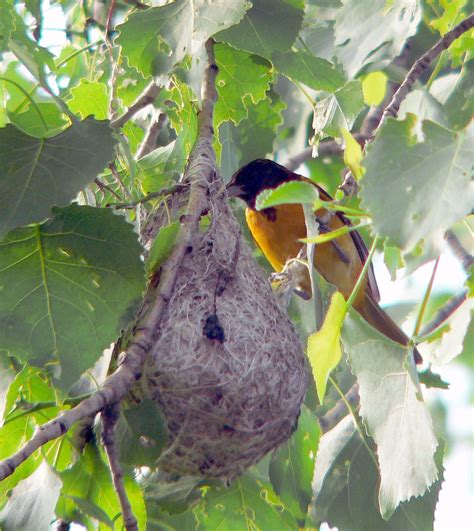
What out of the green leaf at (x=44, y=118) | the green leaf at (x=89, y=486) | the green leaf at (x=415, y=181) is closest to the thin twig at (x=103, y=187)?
the green leaf at (x=44, y=118)

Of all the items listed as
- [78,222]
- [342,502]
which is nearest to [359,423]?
[342,502]

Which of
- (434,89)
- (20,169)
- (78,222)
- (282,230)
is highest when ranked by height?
(20,169)

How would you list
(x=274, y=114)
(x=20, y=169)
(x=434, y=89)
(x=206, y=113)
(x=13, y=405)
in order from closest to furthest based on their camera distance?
(x=20, y=169) → (x=13, y=405) → (x=206, y=113) → (x=434, y=89) → (x=274, y=114)

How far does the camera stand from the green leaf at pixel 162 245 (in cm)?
237

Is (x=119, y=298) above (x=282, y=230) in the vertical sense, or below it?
above

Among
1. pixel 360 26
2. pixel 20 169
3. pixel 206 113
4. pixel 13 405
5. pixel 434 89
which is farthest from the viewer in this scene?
pixel 434 89

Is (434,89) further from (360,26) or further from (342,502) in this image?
(342,502)

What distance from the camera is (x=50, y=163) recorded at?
2.12m

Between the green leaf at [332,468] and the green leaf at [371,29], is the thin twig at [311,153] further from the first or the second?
the green leaf at [332,468]

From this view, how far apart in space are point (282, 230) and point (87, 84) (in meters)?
1.51

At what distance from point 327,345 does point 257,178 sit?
232 cm

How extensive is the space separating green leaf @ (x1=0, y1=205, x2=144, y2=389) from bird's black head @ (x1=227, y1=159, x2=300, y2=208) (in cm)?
208

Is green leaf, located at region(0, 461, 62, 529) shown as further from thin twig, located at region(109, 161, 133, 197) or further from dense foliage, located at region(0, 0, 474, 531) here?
thin twig, located at region(109, 161, 133, 197)

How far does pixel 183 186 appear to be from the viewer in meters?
2.69
